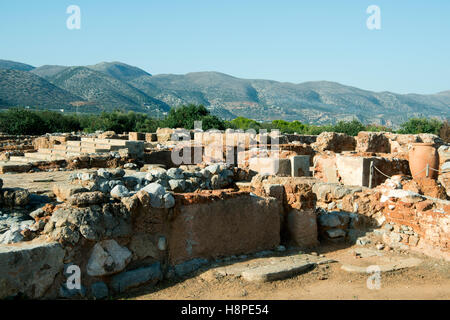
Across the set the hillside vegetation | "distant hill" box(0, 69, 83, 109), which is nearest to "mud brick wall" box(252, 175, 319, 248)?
the hillside vegetation

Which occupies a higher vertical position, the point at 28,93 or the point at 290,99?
the point at 290,99

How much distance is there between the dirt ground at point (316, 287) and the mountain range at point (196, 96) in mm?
58828

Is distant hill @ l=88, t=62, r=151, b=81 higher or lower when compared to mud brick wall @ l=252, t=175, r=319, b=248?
higher

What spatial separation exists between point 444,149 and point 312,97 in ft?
506

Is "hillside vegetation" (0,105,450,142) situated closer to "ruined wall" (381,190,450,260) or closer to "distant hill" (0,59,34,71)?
"ruined wall" (381,190,450,260)

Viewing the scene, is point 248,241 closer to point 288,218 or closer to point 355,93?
point 288,218

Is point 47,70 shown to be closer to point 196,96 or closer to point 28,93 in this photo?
point 196,96

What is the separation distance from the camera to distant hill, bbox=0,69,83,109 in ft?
194

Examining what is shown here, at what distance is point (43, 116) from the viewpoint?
33.4m

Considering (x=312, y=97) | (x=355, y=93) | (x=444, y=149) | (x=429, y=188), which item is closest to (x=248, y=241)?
(x=429, y=188)

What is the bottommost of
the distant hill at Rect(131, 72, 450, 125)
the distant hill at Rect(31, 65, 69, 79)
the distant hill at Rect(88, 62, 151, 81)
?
the distant hill at Rect(131, 72, 450, 125)

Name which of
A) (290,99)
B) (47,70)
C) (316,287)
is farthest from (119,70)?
(316,287)

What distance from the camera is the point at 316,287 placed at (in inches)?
173

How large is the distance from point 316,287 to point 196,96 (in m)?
117
